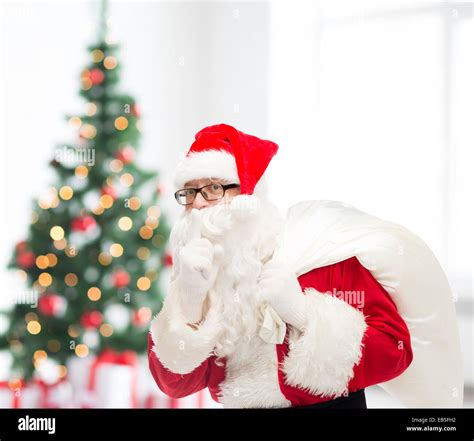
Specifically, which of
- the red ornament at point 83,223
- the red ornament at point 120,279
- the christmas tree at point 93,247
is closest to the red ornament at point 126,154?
the christmas tree at point 93,247

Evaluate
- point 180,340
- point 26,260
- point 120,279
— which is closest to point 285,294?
point 180,340

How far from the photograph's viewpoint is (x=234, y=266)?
1452 mm

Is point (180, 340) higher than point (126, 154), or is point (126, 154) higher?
point (126, 154)

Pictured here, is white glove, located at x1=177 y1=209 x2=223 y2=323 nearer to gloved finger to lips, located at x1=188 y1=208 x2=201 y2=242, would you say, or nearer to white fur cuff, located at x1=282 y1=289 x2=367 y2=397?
gloved finger to lips, located at x1=188 y1=208 x2=201 y2=242

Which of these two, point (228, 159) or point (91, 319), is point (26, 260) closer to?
point (91, 319)

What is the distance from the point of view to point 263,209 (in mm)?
1520

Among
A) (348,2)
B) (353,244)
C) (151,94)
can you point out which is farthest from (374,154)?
(353,244)

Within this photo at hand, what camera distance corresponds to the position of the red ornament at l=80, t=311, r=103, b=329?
2.94 metres

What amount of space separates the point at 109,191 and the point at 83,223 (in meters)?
0.19

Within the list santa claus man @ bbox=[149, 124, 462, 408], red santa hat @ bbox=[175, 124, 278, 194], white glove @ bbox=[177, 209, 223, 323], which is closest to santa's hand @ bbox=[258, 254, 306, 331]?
santa claus man @ bbox=[149, 124, 462, 408]

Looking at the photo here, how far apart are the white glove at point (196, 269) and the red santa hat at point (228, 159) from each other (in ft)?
0.45

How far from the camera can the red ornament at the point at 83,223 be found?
295 centimetres

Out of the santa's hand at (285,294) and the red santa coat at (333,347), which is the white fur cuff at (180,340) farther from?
the santa's hand at (285,294)
